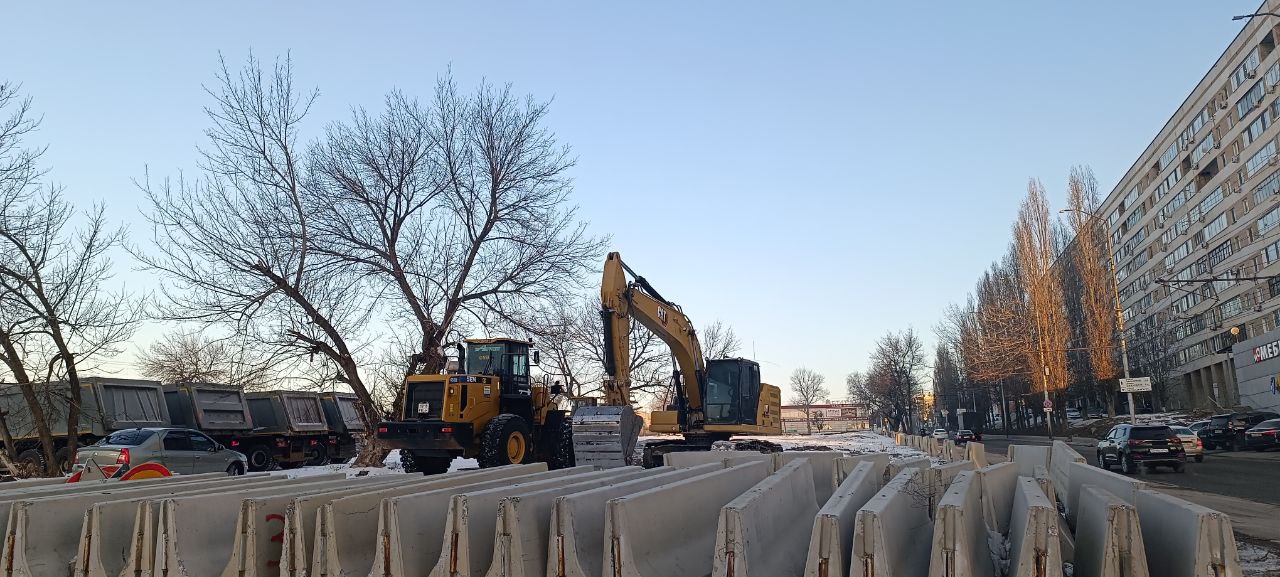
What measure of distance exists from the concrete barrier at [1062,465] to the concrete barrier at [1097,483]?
0.24m

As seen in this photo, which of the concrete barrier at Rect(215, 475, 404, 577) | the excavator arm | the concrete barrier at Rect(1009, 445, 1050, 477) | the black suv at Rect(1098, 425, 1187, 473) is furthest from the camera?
the black suv at Rect(1098, 425, 1187, 473)

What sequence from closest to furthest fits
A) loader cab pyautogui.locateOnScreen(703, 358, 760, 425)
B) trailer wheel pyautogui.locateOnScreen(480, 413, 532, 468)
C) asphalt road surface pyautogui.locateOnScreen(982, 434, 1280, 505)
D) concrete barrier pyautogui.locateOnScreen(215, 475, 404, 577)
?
concrete barrier pyautogui.locateOnScreen(215, 475, 404, 577), asphalt road surface pyautogui.locateOnScreen(982, 434, 1280, 505), trailer wheel pyautogui.locateOnScreen(480, 413, 532, 468), loader cab pyautogui.locateOnScreen(703, 358, 760, 425)

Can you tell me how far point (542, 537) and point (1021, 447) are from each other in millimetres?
8912

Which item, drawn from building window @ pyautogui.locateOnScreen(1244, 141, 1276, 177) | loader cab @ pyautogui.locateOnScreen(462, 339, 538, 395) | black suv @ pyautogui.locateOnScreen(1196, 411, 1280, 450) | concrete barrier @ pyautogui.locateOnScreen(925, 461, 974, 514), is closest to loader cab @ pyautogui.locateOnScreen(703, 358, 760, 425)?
loader cab @ pyautogui.locateOnScreen(462, 339, 538, 395)

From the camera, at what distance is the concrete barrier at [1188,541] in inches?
130

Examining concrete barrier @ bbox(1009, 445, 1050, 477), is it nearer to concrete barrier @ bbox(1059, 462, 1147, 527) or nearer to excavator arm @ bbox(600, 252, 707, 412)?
concrete barrier @ bbox(1059, 462, 1147, 527)

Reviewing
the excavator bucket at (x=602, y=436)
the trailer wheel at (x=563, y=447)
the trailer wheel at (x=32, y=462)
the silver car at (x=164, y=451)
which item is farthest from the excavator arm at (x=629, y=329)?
the trailer wheel at (x=32, y=462)

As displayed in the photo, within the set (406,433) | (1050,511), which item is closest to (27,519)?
(1050,511)

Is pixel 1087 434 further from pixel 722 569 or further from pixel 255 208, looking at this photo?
pixel 722 569

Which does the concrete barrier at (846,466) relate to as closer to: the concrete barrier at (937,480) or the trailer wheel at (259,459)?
the concrete barrier at (937,480)

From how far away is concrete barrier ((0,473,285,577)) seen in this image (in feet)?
15.7

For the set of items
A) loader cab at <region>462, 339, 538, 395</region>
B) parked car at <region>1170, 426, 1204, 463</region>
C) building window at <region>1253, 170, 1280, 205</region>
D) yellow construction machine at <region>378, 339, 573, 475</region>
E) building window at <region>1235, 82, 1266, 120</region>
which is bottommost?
parked car at <region>1170, 426, 1204, 463</region>

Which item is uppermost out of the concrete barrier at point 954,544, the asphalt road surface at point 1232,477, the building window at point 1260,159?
the building window at point 1260,159

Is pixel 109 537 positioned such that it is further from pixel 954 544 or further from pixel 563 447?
pixel 563 447
